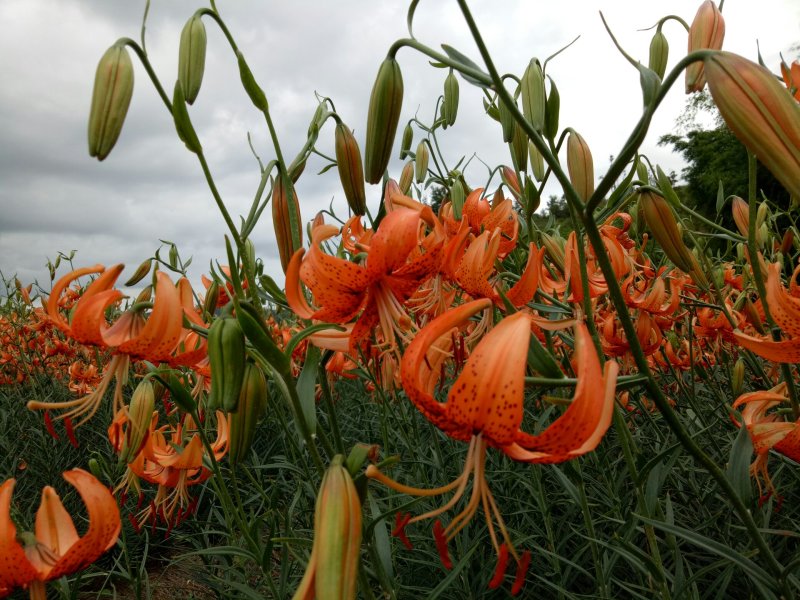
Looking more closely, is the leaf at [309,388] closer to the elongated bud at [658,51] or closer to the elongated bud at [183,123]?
the elongated bud at [183,123]

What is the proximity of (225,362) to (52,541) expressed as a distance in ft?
1.60

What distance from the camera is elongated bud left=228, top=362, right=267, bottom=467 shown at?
0.77 metres

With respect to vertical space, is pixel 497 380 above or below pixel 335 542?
above

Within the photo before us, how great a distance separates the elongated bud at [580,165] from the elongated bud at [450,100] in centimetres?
68

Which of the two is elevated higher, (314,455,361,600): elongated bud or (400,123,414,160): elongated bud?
(400,123,414,160): elongated bud

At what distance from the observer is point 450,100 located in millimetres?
1743

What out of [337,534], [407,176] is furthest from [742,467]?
[407,176]

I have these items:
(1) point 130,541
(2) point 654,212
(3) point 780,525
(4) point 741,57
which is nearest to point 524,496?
(3) point 780,525

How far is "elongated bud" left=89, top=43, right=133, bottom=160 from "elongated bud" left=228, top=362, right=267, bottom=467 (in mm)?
384

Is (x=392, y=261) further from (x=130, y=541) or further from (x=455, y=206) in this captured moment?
(x=130, y=541)

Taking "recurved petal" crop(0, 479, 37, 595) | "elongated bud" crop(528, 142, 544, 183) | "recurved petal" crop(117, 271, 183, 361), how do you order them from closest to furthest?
"recurved petal" crop(0, 479, 37, 595)
"recurved petal" crop(117, 271, 183, 361)
"elongated bud" crop(528, 142, 544, 183)

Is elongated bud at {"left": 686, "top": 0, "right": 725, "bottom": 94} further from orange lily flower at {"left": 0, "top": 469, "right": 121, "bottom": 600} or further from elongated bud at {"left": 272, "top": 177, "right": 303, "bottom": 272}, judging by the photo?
orange lily flower at {"left": 0, "top": 469, "right": 121, "bottom": 600}

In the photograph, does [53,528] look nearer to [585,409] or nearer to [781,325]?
[585,409]

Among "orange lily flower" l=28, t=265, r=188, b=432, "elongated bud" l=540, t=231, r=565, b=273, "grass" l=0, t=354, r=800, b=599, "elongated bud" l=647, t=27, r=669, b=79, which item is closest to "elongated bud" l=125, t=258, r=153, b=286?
"orange lily flower" l=28, t=265, r=188, b=432
